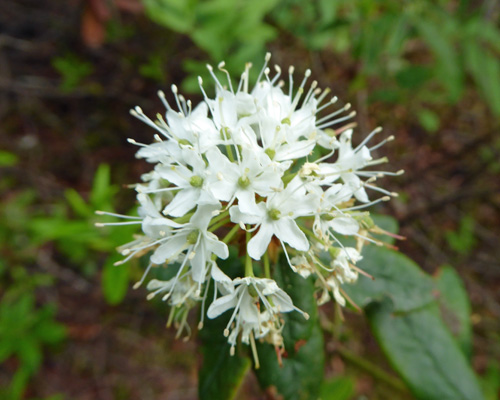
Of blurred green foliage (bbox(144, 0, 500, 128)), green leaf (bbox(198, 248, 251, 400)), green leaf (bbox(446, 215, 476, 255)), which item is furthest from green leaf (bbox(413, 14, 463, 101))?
green leaf (bbox(198, 248, 251, 400))

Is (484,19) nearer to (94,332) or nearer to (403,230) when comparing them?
(403,230)

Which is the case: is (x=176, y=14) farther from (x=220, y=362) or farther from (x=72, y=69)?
(x=220, y=362)

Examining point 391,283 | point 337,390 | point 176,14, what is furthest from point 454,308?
point 176,14

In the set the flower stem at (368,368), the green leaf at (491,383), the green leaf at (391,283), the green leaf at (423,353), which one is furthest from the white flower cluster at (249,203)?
the green leaf at (491,383)

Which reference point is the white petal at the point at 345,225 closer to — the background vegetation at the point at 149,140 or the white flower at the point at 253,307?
the white flower at the point at 253,307

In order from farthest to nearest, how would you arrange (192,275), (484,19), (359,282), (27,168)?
(27,168) → (484,19) → (359,282) → (192,275)

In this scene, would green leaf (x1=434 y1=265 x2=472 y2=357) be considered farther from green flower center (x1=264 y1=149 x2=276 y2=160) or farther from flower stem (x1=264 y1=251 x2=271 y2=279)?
green flower center (x1=264 y1=149 x2=276 y2=160)

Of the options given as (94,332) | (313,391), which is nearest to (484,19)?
(313,391)
